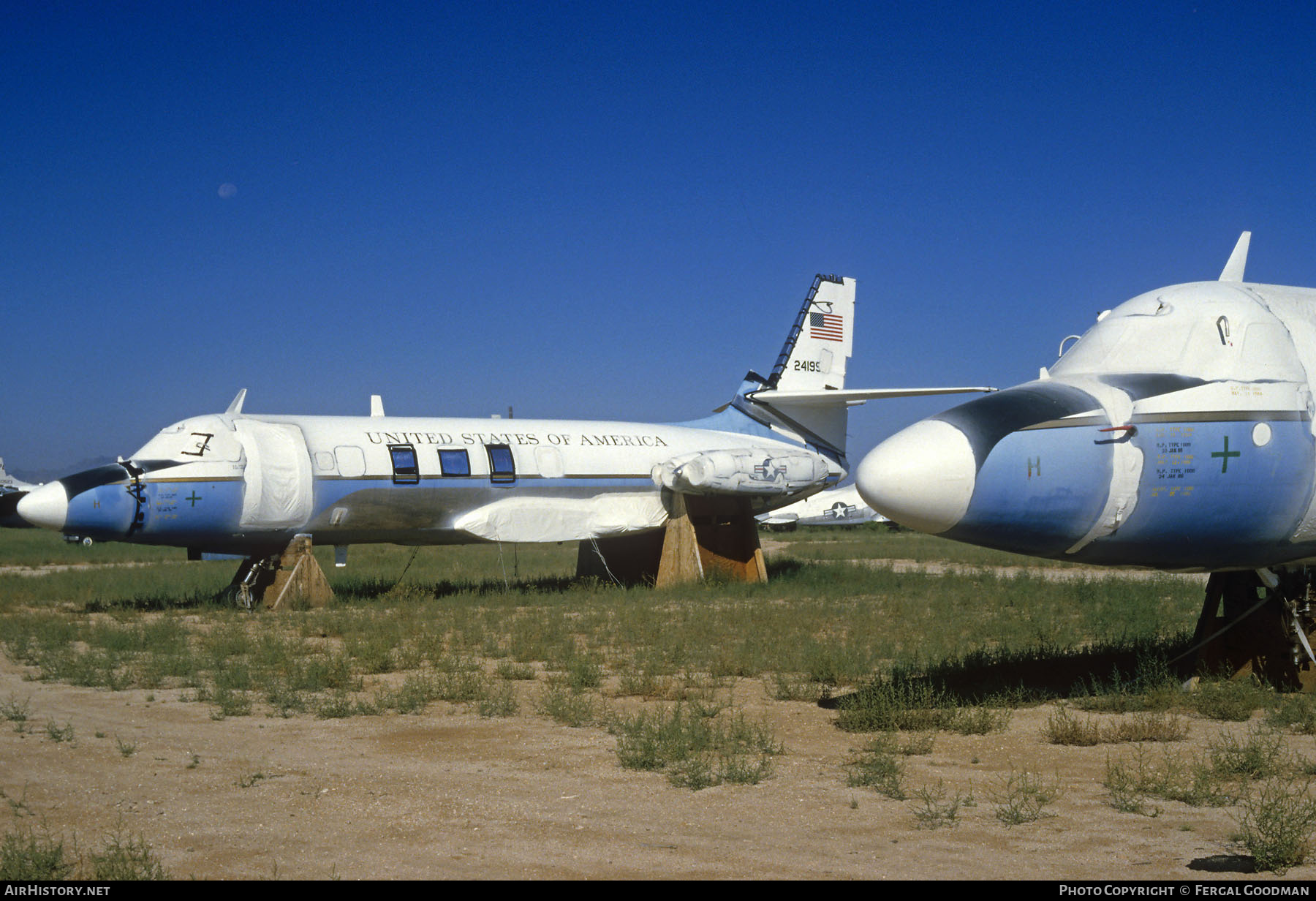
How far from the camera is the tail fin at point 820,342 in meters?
20.6

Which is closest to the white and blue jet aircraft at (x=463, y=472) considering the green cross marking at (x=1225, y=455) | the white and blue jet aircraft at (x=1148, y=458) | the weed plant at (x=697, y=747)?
the weed plant at (x=697, y=747)

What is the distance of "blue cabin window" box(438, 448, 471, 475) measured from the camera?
16938 millimetres

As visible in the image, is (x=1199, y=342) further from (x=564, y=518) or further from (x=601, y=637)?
(x=564, y=518)

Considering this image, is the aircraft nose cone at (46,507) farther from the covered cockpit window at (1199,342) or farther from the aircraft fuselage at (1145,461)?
the covered cockpit window at (1199,342)

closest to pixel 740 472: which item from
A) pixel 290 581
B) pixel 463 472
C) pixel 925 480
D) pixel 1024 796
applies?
pixel 463 472

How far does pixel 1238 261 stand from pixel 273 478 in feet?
41.6

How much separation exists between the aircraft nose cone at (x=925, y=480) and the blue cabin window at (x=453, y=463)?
11.4 meters

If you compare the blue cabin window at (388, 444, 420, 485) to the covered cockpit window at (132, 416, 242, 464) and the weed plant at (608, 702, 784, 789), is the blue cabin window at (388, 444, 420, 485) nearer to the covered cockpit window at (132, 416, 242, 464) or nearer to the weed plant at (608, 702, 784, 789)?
the covered cockpit window at (132, 416, 242, 464)

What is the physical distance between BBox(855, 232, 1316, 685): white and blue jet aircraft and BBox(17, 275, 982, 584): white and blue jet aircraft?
32.4ft

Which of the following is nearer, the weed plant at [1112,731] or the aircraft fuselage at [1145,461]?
the aircraft fuselage at [1145,461]

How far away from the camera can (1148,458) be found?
648 cm

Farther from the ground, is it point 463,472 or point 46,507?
point 463,472

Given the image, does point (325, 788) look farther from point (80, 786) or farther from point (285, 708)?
point (285, 708)

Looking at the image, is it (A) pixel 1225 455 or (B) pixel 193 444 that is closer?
(A) pixel 1225 455
